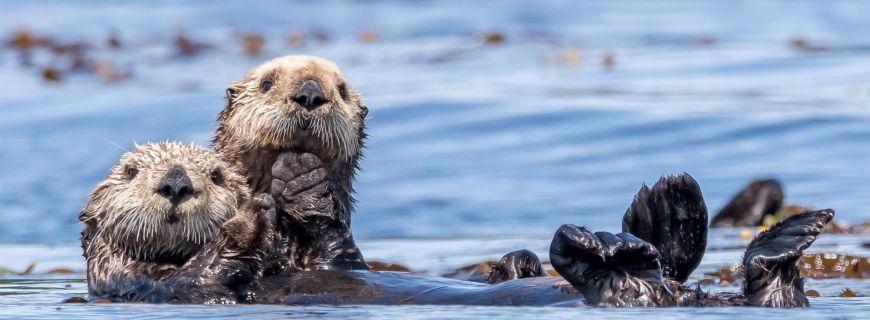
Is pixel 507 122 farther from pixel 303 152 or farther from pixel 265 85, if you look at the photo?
pixel 303 152

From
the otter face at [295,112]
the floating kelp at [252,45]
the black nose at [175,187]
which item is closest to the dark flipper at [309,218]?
the otter face at [295,112]

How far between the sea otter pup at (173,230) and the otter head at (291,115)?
0.21m

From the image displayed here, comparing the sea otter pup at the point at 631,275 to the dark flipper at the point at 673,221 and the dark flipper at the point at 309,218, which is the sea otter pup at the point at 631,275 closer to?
the dark flipper at the point at 673,221

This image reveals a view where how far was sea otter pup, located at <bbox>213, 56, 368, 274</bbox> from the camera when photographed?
20.6ft

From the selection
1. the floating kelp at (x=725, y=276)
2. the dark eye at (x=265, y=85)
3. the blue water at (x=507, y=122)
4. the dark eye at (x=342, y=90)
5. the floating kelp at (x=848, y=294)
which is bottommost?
the floating kelp at (x=848, y=294)

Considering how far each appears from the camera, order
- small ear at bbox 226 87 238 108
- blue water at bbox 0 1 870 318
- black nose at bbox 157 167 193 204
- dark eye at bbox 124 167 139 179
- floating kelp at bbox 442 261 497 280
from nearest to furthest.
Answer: black nose at bbox 157 167 193 204
dark eye at bbox 124 167 139 179
small ear at bbox 226 87 238 108
floating kelp at bbox 442 261 497 280
blue water at bbox 0 1 870 318

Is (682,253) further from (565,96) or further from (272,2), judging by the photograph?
(272,2)

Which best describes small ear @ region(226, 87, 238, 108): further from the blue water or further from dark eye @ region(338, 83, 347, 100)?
the blue water

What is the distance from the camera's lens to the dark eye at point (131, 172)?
636cm

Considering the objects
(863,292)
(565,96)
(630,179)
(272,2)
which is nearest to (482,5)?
(272,2)

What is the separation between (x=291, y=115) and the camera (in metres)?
6.45

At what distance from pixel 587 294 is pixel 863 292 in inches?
74.3

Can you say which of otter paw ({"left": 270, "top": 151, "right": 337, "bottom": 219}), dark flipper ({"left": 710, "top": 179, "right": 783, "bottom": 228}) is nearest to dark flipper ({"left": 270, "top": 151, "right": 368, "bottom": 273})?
otter paw ({"left": 270, "top": 151, "right": 337, "bottom": 219})

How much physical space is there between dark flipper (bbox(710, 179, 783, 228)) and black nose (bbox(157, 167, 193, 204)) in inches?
204
